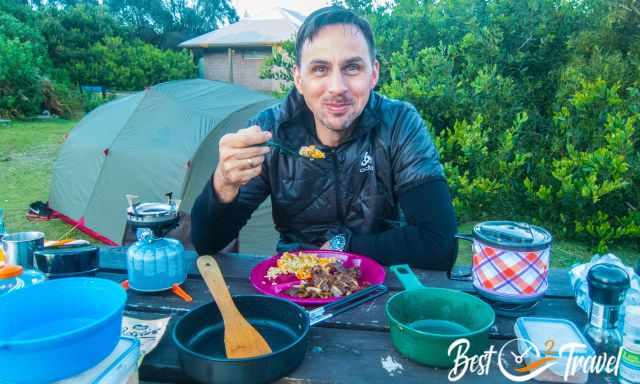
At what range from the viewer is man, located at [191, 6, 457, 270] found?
2.10 m

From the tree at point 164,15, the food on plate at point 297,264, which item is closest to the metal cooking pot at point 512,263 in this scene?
the food on plate at point 297,264

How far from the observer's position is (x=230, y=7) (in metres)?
42.9

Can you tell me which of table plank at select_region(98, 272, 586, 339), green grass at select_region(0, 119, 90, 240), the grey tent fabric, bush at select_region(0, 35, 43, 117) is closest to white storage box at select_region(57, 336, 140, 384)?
table plank at select_region(98, 272, 586, 339)

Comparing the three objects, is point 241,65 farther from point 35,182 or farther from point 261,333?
point 261,333

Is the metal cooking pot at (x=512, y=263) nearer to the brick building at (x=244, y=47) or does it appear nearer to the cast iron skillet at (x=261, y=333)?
the cast iron skillet at (x=261, y=333)

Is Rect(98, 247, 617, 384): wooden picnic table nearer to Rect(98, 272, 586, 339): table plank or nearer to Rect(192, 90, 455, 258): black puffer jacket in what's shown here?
Rect(98, 272, 586, 339): table plank

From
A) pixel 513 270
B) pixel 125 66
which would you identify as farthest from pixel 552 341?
pixel 125 66

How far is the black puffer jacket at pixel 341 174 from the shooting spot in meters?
2.41

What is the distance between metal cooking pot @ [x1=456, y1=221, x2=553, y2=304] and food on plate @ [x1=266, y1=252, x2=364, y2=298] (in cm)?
43

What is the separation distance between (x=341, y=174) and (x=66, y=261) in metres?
1.28

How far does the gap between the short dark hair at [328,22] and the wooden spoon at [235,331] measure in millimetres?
1393

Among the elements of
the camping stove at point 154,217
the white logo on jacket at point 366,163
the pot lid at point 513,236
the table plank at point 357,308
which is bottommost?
the table plank at point 357,308

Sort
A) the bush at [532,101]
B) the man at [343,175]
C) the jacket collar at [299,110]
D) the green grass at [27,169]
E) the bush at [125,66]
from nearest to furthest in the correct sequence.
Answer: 1. the man at [343,175]
2. the jacket collar at [299,110]
3. the bush at [532,101]
4. the green grass at [27,169]
5. the bush at [125,66]

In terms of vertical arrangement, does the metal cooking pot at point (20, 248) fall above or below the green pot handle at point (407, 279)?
above
